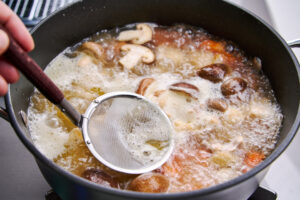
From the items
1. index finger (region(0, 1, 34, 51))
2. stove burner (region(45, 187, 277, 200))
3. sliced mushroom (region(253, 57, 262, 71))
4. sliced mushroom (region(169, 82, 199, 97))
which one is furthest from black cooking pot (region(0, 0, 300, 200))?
sliced mushroom (region(169, 82, 199, 97))

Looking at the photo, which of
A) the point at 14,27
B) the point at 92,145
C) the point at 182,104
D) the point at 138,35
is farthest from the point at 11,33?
the point at 138,35

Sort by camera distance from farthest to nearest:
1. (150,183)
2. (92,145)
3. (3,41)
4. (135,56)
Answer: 1. (135,56)
2. (92,145)
3. (150,183)
4. (3,41)

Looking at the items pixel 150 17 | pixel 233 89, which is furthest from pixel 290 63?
pixel 150 17

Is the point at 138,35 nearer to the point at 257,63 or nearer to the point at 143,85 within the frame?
the point at 143,85

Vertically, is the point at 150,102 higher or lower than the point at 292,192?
higher

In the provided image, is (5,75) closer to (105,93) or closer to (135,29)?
(105,93)

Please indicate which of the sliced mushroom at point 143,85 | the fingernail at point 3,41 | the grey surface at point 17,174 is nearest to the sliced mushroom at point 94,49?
the sliced mushroom at point 143,85

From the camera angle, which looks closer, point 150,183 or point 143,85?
point 150,183

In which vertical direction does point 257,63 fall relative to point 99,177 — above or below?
above
